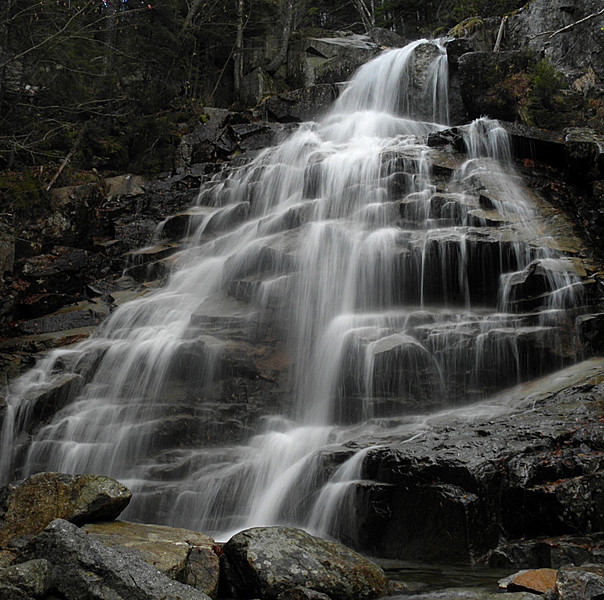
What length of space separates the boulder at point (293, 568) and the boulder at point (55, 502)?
1.27 metres

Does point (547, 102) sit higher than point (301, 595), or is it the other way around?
point (547, 102)

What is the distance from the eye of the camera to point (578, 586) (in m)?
2.97

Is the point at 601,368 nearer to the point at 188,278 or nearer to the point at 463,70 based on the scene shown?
the point at 188,278

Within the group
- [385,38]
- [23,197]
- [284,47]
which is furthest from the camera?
[385,38]

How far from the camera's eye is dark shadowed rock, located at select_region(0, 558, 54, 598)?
319 centimetres

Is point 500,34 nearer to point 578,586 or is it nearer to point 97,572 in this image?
point 578,586

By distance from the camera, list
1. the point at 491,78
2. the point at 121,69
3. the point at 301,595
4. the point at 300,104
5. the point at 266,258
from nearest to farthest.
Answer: the point at 301,595 < the point at 266,258 < the point at 491,78 < the point at 300,104 < the point at 121,69

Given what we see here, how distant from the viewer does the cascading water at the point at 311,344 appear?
6.59 meters

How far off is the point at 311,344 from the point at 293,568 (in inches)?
191

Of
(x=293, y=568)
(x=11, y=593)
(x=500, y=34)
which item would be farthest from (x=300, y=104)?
(x=11, y=593)

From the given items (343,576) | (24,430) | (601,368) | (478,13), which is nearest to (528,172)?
(601,368)

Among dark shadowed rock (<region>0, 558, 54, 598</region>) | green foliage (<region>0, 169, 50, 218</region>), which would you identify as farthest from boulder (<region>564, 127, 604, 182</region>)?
green foliage (<region>0, 169, 50, 218</region>)

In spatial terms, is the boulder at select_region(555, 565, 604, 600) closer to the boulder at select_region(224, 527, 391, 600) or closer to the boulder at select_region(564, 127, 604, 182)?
the boulder at select_region(224, 527, 391, 600)

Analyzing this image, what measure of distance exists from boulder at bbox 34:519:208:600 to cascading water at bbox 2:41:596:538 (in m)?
2.43
